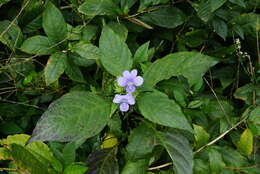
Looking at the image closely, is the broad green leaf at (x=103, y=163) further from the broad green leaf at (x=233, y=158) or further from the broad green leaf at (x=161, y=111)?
the broad green leaf at (x=233, y=158)

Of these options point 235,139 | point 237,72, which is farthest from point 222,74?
point 235,139

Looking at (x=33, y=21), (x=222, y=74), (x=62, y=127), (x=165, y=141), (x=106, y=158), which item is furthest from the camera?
(x=222, y=74)

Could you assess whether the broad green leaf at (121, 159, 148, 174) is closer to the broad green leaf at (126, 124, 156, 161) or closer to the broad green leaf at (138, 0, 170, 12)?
the broad green leaf at (126, 124, 156, 161)


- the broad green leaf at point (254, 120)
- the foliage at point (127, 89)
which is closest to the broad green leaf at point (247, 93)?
the foliage at point (127, 89)

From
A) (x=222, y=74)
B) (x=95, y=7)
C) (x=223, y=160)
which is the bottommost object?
(x=223, y=160)

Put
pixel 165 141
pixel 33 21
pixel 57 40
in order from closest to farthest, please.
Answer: pixel 165 141
pixel 57 40
pixel 33 21

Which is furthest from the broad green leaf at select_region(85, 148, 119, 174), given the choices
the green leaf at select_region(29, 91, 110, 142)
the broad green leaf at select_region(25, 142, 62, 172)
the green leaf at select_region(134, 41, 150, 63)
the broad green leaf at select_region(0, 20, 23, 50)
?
the broad green leaf at select_region(0, 20, 23, 50)

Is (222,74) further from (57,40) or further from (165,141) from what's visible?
(57,40)

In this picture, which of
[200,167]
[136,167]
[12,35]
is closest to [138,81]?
[136,167]
